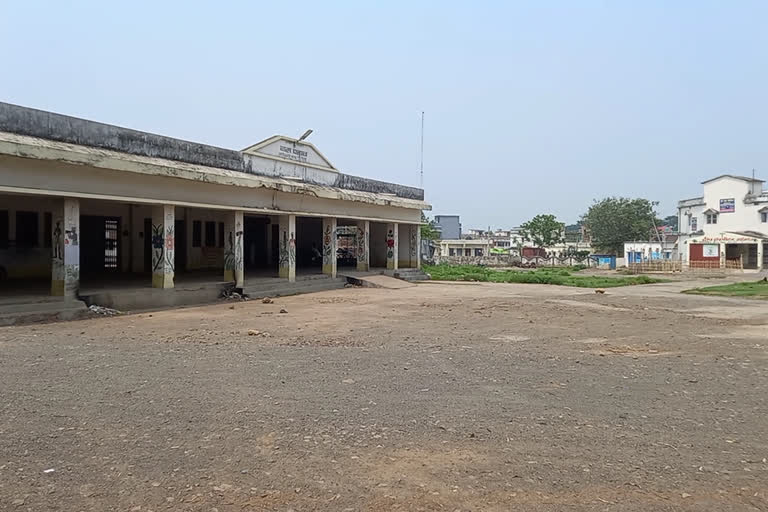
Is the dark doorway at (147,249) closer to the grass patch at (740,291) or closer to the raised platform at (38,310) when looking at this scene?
the raised platform at (38,310)

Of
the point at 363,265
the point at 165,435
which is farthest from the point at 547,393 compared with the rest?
the point at 363,265

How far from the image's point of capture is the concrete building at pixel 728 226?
48.5 metres

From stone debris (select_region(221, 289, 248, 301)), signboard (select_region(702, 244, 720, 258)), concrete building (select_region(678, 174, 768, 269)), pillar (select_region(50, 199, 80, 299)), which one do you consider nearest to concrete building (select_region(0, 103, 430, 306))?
pillar (select_region(50, 199, 80, 299))

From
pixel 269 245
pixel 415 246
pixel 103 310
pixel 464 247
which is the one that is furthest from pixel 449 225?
pixel 103 310

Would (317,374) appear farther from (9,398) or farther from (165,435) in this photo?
(9,398)

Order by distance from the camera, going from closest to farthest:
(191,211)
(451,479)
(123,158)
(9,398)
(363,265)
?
1. (451,479)
2. (9,398)
3. (123,158)
4. (191,211)
5. (363,265)

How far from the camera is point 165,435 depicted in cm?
492

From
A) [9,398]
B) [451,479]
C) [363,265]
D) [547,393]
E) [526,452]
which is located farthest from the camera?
[363,265]

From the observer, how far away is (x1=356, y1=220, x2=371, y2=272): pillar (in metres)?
27.1

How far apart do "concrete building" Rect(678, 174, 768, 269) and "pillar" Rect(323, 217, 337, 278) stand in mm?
35167

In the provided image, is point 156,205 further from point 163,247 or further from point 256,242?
point 256,242

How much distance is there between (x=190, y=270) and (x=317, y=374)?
17.7 meters

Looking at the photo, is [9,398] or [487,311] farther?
[487,311]

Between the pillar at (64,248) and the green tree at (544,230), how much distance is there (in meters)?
61.1
